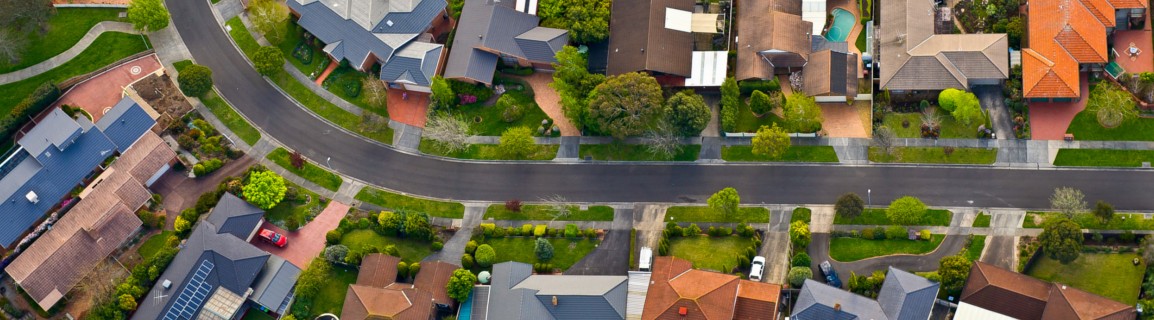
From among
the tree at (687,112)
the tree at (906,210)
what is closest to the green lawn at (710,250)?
the tree at (687,112)

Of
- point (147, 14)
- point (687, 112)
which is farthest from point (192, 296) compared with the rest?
point (687, 112)

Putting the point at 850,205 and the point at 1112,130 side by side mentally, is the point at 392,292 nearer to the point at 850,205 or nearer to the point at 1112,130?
the point at 850,205

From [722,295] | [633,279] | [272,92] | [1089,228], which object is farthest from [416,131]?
[1089,228]

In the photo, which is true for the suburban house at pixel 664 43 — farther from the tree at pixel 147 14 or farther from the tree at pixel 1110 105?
the tree at pixel 147 14

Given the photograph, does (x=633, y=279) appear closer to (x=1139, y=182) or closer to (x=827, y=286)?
(x=827, y=286)

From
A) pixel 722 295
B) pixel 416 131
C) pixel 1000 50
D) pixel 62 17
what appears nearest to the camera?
pixel 722 295
